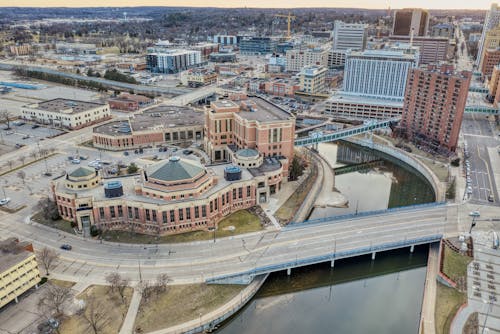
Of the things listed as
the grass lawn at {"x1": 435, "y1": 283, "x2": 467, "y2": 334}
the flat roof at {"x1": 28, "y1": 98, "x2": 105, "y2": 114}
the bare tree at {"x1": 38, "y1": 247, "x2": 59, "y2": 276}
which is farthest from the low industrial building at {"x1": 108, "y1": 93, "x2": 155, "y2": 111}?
the grass lawn at {"x1": 435, "y1": 283, "x2": 467, "y2": 334}

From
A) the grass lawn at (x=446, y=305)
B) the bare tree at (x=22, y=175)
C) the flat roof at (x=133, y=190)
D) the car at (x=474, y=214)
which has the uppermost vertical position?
the flat roof at (x=133, y=190)

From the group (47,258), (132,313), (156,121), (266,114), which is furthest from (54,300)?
(156,121)

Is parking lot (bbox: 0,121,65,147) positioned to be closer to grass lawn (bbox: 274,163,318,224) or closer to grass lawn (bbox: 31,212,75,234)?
grass lawn (bbox: 31,212,75,234)

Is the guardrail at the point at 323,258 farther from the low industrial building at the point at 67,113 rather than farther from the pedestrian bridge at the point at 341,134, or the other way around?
the low industrial building at the point at 67,113

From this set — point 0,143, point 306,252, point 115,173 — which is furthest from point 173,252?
point 0,143

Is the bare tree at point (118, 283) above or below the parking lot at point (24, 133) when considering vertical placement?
below

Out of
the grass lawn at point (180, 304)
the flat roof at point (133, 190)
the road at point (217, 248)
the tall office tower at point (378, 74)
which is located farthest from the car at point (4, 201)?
the tall office tower at point (378, 74)
